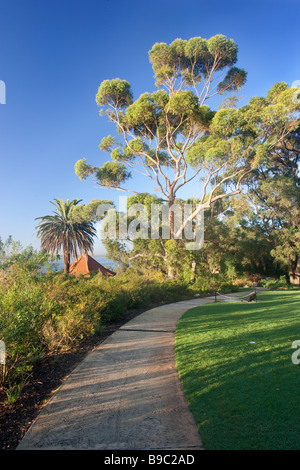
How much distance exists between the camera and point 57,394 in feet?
11.4

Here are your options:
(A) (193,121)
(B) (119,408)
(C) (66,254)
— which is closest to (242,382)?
(B) (119,408)

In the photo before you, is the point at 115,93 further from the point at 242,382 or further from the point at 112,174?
the point at 242,382

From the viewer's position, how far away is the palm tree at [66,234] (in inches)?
948

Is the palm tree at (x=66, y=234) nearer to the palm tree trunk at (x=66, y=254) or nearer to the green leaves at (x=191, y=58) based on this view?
the palm tree trunk at (x=66, y=254)

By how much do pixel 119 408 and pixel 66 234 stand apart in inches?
876

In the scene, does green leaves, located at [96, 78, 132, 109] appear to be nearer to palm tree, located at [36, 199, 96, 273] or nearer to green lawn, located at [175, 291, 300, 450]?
palm tree, located at [36, 199, 96, 273]

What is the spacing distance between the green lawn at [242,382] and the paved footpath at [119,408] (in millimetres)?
214

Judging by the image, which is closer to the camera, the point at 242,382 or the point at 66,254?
the point at 242,382

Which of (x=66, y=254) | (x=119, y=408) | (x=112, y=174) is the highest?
(x=112, y=174)

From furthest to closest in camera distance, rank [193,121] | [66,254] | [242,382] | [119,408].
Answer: [66,254] < [193,121] < [242,382] < [119,408]

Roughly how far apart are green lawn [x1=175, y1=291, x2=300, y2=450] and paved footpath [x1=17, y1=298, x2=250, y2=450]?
8.4 inches

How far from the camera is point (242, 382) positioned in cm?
355

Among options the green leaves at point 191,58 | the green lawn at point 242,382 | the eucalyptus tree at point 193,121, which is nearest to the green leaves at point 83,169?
the eucalyptus tree at point 193,121

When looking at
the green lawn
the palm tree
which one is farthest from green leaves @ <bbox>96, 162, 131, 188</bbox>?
the green lawn
